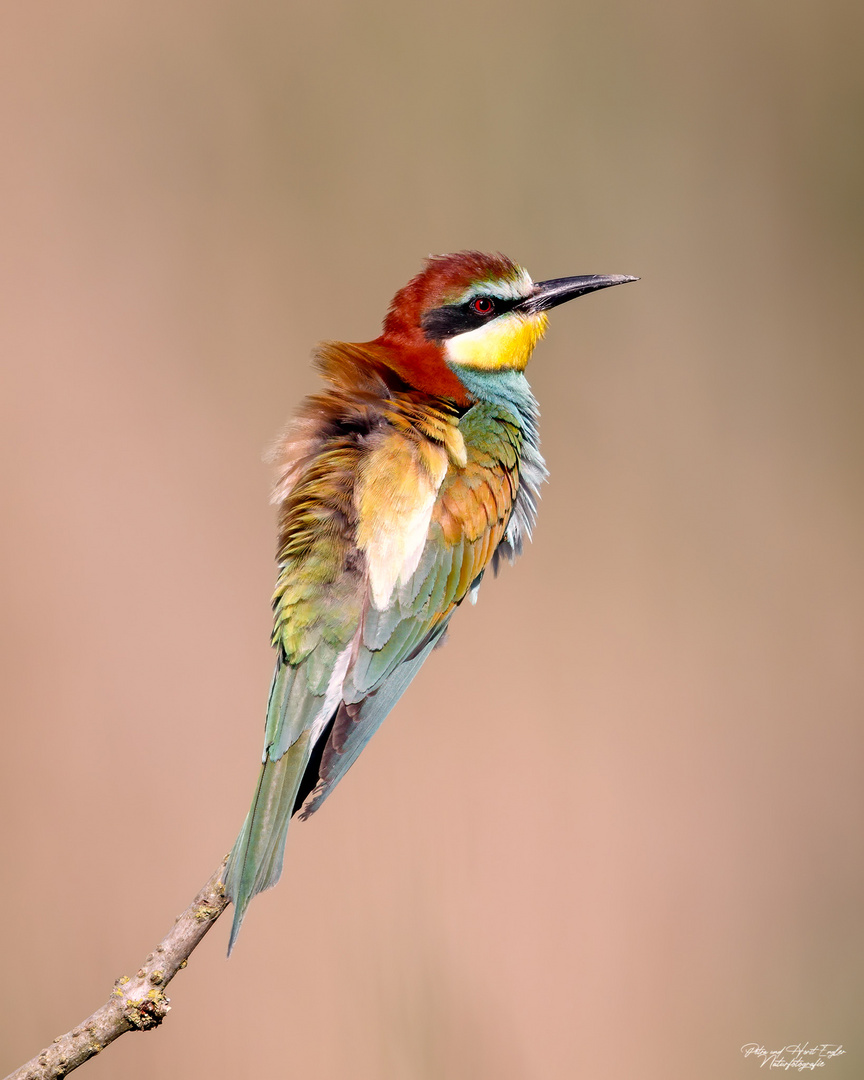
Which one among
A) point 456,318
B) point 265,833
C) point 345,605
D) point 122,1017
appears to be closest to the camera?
point 122,1017

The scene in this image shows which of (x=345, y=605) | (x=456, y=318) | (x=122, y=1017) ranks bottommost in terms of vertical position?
(x=122, y=1017)

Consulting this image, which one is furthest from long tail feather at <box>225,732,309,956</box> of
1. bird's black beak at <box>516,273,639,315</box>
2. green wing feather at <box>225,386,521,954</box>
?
bird's black beak at <box>516,273,639,315</box>

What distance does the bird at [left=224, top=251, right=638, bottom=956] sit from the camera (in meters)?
0.95

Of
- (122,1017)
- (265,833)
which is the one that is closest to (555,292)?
(265,833)

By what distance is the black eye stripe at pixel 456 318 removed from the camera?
1207 mm

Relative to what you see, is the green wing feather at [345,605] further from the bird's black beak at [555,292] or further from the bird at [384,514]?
the bird's black beak at [555,292]

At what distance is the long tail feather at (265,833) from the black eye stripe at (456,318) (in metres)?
0.59

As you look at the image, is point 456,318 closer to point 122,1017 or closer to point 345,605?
point 345,605

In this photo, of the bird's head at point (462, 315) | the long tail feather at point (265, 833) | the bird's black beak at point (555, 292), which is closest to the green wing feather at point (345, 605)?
the long tail feather at point (265, 833)

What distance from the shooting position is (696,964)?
1760 mm

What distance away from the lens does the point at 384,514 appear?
101cm

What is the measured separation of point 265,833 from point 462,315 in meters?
0.73

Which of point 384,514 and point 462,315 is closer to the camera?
point 384,514

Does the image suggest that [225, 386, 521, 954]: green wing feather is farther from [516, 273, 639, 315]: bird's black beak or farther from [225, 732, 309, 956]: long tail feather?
[516, 273, 639, 315]: bird's black beak
